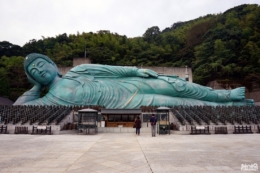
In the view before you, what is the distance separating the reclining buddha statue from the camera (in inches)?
741

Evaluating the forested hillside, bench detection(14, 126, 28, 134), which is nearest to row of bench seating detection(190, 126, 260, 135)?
bench detection(14, 126, 28, 134)

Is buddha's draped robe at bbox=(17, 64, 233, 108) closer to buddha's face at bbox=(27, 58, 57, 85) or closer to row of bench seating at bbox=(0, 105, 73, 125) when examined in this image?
buddha's face at bbox=(27, 58, 57, 85)

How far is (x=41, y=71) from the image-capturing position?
755 inches

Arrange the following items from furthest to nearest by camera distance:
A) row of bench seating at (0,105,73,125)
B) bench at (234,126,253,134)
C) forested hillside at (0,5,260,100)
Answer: forested hillside at (0,5,260,100), row of bench seating at (0,105,73,125), bench at (234,126,253,134)

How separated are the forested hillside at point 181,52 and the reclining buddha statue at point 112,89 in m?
14.6

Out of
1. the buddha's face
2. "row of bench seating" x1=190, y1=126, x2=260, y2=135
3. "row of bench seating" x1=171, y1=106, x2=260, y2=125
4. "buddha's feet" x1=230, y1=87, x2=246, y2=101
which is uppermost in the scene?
the buddha's face

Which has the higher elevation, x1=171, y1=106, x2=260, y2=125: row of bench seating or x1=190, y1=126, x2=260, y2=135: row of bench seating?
x1=171, y1=106, x2=260, y2=125: row of bench seating

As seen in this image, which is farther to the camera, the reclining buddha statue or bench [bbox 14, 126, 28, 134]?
the reclining buddha statue

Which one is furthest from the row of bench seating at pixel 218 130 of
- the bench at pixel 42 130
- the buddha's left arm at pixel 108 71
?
the buddha's left arm at pixel 108 71

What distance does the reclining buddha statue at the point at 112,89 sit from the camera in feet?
61.7

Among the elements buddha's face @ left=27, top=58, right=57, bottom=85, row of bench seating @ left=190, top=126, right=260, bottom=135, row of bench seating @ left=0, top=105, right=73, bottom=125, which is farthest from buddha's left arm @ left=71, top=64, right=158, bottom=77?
row of bench seating @ left=190, top=126, right=260, bottom=135

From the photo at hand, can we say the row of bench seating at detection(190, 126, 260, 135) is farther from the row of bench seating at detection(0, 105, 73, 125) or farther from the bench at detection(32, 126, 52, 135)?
the row of bench seating at detection(0, 105, 73, 125)

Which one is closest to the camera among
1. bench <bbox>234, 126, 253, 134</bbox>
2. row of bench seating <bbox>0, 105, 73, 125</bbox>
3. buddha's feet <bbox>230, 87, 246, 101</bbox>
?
bench <bbox>234, 126, 253, 134</bbox>

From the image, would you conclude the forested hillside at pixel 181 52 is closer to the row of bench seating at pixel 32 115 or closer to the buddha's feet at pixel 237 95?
the buddha's feet at pixel 237 95
